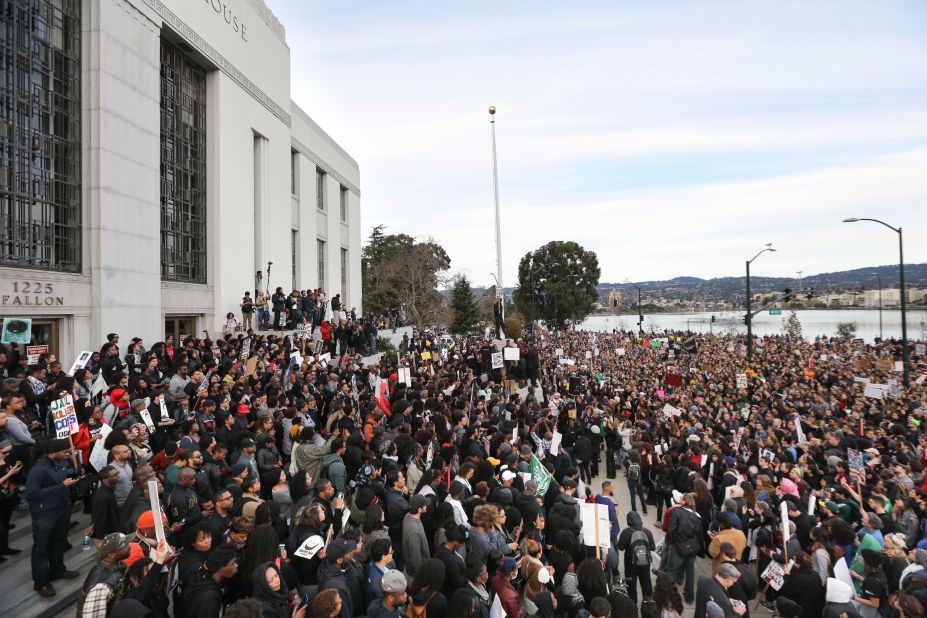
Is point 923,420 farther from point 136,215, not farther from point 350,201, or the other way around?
point 350,201

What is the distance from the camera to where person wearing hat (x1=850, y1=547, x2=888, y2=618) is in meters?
5.52

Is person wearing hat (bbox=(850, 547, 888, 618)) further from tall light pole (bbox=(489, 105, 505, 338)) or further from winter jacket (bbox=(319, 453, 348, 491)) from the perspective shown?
tall light pole (bbox=(489, 105, 505, 338))

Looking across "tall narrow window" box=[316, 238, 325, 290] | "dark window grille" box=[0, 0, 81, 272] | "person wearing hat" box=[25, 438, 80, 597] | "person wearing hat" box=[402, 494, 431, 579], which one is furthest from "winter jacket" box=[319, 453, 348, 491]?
"tall narrow window" box=[316, 238, 325, 290]

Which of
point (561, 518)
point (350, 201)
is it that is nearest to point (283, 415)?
point (561, 518)

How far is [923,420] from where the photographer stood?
1535cm

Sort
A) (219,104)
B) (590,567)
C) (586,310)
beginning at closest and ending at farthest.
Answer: (590,567), (219,104), (586,310)

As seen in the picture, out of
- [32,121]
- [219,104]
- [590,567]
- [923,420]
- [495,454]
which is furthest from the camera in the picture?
[219,104]

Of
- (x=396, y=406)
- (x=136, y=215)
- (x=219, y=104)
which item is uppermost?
(x=219, y=104)

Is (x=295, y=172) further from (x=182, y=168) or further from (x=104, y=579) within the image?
(x=104, y=579)

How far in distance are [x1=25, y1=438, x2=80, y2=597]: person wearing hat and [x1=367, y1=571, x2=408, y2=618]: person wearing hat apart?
3.87m

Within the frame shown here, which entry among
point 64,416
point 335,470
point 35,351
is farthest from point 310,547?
point 35,351

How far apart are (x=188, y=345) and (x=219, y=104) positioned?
12.1 metres

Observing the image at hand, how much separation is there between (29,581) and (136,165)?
1311 cm

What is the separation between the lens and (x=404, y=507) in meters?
6.37
